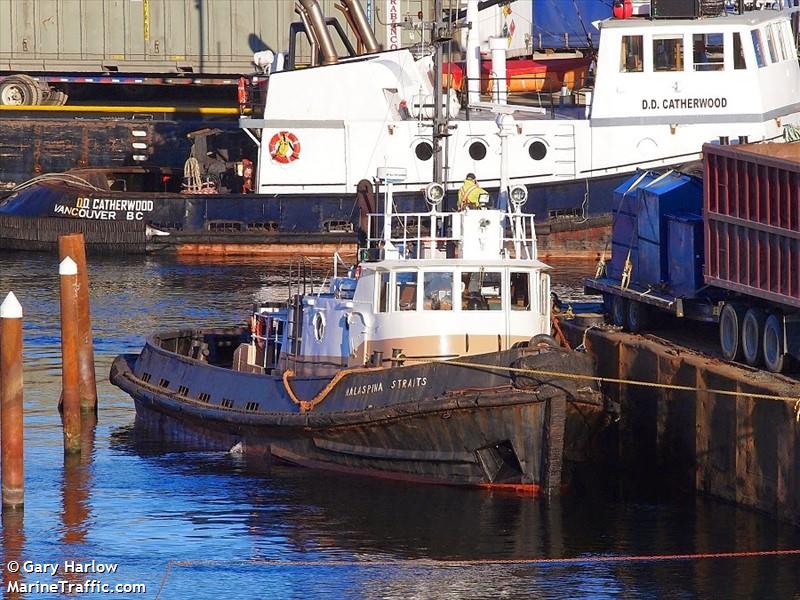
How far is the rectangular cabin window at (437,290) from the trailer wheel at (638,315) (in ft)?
10.7

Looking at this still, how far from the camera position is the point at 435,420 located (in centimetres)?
1877

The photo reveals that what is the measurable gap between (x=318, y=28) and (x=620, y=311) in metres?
16.8

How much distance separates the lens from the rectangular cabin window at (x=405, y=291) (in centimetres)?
1967

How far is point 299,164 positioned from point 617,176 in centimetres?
702

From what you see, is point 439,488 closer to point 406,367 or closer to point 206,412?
point 406,367

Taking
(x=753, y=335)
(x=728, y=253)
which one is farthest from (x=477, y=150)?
(x=753, y=335)

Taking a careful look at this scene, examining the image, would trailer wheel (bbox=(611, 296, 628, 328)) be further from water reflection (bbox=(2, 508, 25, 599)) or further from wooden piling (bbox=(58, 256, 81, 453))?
water reflection (bbox=(2, 508, 25, 599))

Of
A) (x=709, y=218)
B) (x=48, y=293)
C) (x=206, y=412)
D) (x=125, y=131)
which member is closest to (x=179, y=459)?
(x=206, y=412)

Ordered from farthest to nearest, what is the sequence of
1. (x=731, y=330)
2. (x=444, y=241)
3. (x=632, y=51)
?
(x=632, y=51) → (x=444, y=241) → (x=731, y=330)

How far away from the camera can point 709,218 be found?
765 inches

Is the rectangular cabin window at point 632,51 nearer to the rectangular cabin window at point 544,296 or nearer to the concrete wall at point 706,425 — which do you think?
the concrete wall at point 706,425

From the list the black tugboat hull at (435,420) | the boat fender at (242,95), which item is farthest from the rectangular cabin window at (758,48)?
the black tugboat hull at (435,420)

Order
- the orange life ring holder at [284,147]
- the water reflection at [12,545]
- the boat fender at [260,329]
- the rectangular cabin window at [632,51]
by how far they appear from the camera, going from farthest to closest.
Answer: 1. the orange life ring holder at [284,147]
2. the rectangular cabin window at [632,51]
3. the boat fender at [260,329]
4. the water reflection at [12,545]

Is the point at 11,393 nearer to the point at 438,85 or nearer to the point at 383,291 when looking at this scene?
the point at 383,291
